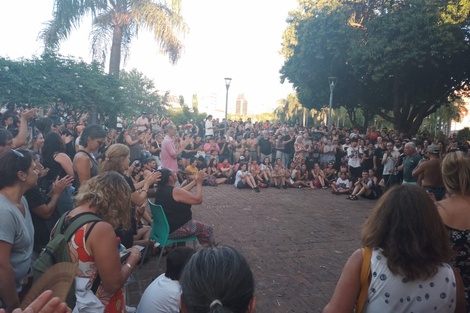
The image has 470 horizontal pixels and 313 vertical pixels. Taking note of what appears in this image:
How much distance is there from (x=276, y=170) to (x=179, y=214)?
8.48 meters

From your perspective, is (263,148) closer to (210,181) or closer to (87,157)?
(210,181)

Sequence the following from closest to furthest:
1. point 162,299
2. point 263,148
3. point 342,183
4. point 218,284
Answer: point 218,284, point 162,299, point 342,183, point 263,148

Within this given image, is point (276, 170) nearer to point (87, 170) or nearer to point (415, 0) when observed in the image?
point (87, 170)

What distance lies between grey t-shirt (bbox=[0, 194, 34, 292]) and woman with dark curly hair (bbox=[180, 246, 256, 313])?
4.67ft

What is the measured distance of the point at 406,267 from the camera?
176cm

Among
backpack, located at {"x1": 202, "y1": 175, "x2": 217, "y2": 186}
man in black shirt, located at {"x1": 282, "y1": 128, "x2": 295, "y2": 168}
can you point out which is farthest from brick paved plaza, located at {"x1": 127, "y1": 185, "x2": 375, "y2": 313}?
man in black shirt, located at {"x1": 282, "y1": 128, "x2": 295, "y2": 168}

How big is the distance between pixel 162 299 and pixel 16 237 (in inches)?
44.0

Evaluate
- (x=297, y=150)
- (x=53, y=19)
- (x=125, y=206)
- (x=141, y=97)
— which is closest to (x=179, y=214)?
(x=125, y=206)

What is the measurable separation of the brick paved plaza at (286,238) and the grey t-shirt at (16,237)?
73.3 inches

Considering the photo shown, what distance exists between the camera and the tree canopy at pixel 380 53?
17344 mm

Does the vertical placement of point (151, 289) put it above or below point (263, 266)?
above

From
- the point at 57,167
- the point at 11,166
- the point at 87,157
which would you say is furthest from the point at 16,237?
the point at 57,167

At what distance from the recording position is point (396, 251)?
177 centimetres

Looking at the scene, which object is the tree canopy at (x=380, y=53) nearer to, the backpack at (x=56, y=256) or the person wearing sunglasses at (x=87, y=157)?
the person wearing sunglasses at (x=87, y=157)
